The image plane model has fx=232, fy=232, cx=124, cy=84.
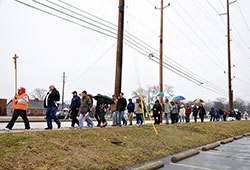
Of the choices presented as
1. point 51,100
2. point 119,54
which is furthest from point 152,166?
point 119,54

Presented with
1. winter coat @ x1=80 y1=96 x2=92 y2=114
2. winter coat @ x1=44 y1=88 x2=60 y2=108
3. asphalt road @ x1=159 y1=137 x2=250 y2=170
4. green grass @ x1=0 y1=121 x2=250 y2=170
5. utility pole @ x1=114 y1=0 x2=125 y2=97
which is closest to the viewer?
green grass @ x1=0 y1=121 x2=250 y2=170

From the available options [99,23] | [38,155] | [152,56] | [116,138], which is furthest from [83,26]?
[38,155]

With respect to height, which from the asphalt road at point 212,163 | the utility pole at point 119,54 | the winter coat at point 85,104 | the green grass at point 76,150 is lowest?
the asphalt road at point 212,163

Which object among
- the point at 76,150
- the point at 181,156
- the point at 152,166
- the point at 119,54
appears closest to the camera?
the point at 152,166

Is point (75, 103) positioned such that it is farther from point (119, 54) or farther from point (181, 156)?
point (181, 156)

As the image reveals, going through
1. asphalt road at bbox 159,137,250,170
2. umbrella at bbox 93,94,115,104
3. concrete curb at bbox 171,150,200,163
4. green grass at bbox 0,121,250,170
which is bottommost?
asphalt road at bbox 159,137,250,170

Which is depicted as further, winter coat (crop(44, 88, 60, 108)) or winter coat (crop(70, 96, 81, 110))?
winter coat (crop(70, 96, 81, 110))

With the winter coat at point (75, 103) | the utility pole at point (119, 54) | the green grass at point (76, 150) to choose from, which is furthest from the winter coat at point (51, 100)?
the utility pole at point (119, 54)

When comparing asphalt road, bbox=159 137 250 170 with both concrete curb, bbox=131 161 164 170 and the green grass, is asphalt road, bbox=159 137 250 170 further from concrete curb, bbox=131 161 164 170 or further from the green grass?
the green grass

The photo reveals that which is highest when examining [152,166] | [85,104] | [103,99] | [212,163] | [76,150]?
[103,99]

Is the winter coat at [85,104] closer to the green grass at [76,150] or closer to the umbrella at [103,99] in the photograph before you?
the umbrella at [103,99]

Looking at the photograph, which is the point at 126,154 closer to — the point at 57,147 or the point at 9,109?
the point at 57,147

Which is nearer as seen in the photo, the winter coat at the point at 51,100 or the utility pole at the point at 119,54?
the winter coat at the point at 51,100

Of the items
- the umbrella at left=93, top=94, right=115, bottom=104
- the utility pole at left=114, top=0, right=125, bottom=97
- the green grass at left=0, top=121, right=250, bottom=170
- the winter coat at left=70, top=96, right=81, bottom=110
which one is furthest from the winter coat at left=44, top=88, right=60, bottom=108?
the utility pole at left=114, top=0, right=125, bottom=97
